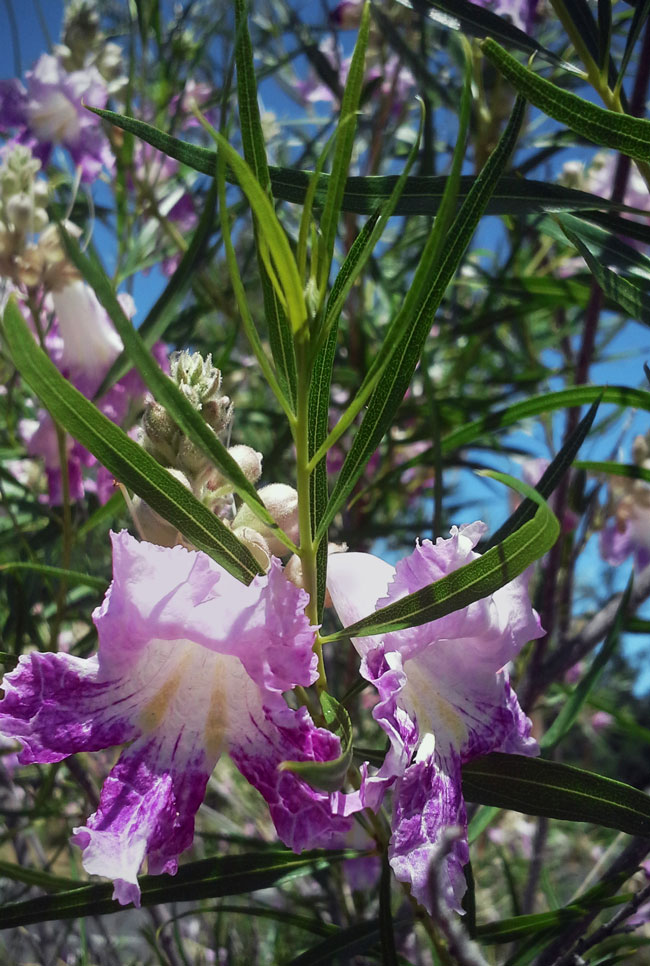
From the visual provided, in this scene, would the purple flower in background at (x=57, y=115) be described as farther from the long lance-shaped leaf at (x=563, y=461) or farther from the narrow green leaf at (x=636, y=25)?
the long lance-shaped leaf at (x=563, y=461)

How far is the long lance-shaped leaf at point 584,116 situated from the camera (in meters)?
0.46

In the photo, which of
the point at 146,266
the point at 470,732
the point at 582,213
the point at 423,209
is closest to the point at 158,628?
the point at 470,732

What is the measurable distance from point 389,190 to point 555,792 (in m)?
0.37

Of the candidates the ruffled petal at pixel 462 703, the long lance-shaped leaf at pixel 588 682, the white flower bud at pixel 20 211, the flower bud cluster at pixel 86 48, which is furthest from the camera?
the flower bud cluster at pixel 86 48

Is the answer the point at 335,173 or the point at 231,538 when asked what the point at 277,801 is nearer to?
the point at 231,538

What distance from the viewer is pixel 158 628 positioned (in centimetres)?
39

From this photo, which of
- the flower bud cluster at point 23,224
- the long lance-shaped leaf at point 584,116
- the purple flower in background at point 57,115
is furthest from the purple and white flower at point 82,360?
the long lance-shaped leaf at point 584,116

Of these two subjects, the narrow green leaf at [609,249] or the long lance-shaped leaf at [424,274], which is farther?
the narrow green leaf at [609,249]

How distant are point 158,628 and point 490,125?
99cm

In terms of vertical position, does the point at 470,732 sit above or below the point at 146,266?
below

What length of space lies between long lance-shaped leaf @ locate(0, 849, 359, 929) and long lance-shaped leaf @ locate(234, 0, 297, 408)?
307 mm

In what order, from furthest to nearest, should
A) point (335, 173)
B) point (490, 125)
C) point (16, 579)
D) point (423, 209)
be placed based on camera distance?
point (490, 125) → point (16, 579) → point (423, 209) → point (335, 173)

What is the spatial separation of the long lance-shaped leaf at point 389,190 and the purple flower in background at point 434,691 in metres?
0.23

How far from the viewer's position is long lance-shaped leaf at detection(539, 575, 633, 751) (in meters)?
0.67
